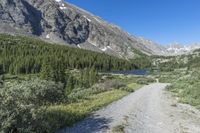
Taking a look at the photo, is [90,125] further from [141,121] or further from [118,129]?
[141,121]

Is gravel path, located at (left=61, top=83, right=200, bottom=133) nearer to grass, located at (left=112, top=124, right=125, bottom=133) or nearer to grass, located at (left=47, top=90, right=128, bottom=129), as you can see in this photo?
grass, located at (left=112, top=124, right=125, bottom=133)

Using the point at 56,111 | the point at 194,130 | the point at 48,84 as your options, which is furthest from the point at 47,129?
the point at 48,84

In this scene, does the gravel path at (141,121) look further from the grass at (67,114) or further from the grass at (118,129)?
the grass at (67,114)

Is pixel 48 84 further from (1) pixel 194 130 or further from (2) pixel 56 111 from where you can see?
(1) pixel 194 130

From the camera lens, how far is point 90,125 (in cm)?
2056

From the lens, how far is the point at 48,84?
29.4 m

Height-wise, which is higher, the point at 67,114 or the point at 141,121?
the point at 67,114

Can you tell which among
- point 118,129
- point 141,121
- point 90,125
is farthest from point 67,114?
point 141,121

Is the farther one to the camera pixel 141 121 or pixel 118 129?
pixel 141 121

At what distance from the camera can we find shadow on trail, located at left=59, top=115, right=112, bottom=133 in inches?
752

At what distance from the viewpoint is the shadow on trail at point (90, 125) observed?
752 inches

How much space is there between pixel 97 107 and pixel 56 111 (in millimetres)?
5836

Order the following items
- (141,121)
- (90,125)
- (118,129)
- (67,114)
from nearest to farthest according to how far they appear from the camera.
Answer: (118,129), (90,125), (67,114), (141,121)

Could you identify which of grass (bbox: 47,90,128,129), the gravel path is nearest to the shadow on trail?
the gravel path
